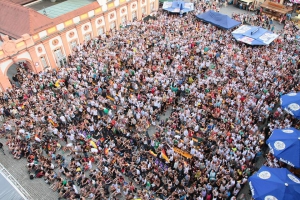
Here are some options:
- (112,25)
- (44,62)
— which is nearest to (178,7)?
(112,25)

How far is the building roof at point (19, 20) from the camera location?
81.3ft

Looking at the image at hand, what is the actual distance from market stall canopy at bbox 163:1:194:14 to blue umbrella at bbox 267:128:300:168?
72.6 feet

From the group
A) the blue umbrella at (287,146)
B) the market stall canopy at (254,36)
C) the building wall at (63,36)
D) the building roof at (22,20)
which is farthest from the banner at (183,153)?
the building roof at (22,20)

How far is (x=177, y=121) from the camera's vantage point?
1992 cm

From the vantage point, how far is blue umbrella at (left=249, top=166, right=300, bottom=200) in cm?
1304

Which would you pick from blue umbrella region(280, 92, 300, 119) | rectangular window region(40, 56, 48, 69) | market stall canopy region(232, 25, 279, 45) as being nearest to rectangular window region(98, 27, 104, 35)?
rectangular window region(40, 56, 48, 69)

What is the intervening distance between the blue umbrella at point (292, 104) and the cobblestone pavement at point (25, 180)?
16.0 meters

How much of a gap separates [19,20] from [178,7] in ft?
61.0

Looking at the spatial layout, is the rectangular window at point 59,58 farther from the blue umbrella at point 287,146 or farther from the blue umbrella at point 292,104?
the blue umbrella at point 287,146

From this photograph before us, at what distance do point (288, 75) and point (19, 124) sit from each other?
71.9 ft

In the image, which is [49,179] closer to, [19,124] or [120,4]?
[19,124]

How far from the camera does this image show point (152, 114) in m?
20.7

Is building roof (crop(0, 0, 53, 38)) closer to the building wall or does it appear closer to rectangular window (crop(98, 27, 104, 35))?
the building wall

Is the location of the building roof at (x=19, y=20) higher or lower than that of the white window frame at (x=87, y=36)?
higher
